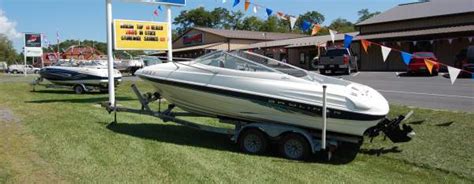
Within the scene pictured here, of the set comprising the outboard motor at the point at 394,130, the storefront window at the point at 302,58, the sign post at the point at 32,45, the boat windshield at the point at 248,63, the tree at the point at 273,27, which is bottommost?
the outboard motor at the point at 394,130

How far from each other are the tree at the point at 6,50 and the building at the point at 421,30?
3842 inches

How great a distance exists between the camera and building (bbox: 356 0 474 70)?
3231 centimetres

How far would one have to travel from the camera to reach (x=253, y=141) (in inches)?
290

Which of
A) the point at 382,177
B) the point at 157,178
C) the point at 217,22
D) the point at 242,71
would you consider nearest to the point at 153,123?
the point at 242,71

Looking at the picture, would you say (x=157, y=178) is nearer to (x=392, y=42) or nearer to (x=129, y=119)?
(x=129, y=119)

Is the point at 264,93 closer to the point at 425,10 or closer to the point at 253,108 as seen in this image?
the point at 253,108

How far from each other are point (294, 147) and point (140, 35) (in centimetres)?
790

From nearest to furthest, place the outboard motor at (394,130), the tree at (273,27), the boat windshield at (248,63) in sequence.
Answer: the outboard motor at (394,130) → the boat windshield at (248,63) → the tree at (273,27)

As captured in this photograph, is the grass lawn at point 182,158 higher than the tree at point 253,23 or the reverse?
the reverse

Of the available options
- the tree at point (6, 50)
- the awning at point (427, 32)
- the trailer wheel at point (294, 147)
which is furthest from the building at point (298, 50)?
the tree at point (6, 50)

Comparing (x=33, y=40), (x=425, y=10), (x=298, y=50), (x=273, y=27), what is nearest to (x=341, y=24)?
(x=273, y=27)

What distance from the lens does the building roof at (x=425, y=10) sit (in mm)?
35219

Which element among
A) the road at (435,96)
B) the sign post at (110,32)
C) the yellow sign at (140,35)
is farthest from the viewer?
the yellow sign at (140,35)

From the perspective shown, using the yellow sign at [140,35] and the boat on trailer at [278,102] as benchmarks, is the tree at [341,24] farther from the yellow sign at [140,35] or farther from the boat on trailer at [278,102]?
the boat on trailer at [278,102]
